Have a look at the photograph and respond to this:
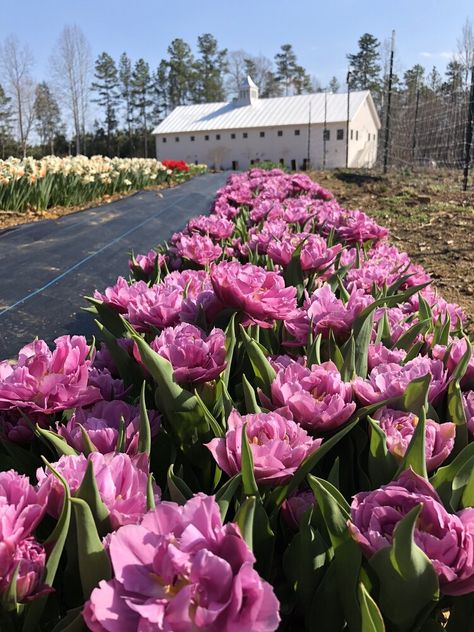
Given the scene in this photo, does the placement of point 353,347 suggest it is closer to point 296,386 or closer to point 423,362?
point 423,362

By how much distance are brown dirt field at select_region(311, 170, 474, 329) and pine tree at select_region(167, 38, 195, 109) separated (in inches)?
2266

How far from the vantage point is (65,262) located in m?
4.79

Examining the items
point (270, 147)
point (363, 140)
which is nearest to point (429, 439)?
point (270, 147)

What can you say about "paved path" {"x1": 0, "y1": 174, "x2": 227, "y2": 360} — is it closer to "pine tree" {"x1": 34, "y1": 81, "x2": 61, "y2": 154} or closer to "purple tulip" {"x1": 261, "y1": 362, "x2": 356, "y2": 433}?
"purple tulip" {"x1": 261, "y1": 362, "x2": 356, "y2": 433}

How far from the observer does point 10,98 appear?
61469mm

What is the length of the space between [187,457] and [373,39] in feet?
248

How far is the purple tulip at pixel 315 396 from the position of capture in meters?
1.06

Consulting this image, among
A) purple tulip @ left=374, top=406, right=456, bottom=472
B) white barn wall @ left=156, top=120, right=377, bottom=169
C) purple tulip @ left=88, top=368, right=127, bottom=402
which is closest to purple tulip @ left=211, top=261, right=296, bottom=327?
purple tulip @ left=88, top=368, right=127, bottom=402

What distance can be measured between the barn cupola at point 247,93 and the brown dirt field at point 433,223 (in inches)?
1436

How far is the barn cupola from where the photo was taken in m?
49.5

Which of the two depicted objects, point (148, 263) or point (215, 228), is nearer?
point (148, 263)

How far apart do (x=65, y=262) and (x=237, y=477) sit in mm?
4246

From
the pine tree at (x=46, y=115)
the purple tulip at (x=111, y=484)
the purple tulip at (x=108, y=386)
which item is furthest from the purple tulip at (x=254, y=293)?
the pine tree at (x=46, y=115)

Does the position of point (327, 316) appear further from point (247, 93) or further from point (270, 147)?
point (247, 93)
